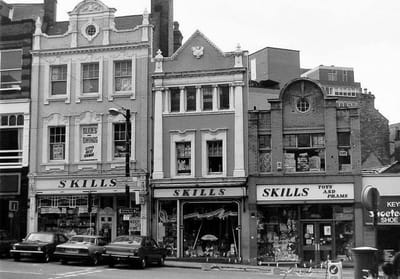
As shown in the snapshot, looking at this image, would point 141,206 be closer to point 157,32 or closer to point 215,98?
point 215,98

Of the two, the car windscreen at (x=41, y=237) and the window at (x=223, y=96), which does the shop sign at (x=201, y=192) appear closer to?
the window at (x=223, y=96)

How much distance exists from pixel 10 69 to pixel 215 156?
43.0 ft

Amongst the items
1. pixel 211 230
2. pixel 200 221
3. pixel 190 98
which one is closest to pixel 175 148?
pixel 190 98

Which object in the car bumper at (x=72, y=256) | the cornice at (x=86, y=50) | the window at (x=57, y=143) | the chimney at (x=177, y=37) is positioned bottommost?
the car bumper at (x=72, y=256)

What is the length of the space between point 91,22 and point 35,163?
851cm

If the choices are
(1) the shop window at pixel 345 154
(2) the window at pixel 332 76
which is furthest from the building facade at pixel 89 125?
(2) the window at pixel 332 76

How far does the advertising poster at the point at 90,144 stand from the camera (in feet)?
109

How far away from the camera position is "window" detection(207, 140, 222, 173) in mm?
32000

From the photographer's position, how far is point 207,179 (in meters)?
31.4

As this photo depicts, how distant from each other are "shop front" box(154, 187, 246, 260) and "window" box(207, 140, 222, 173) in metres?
1.26

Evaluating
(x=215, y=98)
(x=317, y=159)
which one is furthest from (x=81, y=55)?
(x=317, y=159)

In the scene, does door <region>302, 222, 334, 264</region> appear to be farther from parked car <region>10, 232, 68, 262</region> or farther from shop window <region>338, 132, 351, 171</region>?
parked car <region>10, 232, 68, 262</region>

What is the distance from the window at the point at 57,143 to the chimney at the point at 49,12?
287 inches

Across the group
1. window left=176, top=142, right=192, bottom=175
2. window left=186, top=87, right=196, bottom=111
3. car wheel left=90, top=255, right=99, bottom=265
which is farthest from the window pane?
car wheel left=90, top=255, right=99, bottom=265
